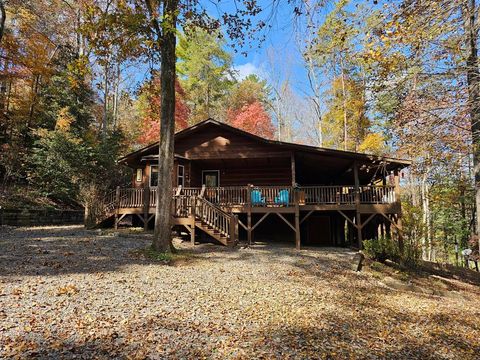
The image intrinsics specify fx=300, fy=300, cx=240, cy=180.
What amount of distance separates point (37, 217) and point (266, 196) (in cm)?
1325

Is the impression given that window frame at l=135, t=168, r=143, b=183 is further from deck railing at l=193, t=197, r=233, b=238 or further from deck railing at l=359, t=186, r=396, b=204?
deck railing at l=359, t=186, r=396, b=204

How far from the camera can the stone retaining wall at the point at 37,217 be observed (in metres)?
15.7

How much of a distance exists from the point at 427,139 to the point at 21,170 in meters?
23.2

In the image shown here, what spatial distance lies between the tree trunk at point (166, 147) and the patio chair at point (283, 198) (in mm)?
6274

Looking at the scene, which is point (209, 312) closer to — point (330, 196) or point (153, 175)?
point (330, 196)

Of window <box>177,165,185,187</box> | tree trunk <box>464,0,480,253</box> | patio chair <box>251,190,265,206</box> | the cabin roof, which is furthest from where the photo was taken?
window <box>177,165,185,187</box>

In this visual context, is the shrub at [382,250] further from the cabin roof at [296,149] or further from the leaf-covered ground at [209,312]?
the cabin roof at [296,149]

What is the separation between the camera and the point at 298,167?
19406 millimetres

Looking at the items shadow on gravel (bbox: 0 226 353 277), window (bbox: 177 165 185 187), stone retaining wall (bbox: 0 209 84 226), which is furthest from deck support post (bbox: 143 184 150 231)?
stone retaining wall (bbox: 0 209 84 226)

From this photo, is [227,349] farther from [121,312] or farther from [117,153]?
[117,153]

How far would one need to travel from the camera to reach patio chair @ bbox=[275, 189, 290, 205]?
567 inches

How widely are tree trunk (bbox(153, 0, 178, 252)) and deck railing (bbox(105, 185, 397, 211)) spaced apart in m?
4.33

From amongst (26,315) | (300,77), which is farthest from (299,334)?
(300,77)

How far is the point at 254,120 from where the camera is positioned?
3406cm
